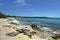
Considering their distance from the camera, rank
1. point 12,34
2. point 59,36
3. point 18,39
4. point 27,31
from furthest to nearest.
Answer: point 27,31 < point 59,36 < point 12,34 < point 18,39

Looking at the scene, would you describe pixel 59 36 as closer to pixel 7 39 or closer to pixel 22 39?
pixel 22 39

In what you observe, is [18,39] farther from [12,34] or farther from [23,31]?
[23,31]

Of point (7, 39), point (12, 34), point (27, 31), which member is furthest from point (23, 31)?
point (7, 39)

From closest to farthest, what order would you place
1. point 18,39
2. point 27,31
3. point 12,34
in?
point 18,39 < point 12,34 < point 27,31

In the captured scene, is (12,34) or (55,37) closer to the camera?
(12,34)

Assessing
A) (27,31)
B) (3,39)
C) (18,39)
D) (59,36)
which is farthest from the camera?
(27,31)

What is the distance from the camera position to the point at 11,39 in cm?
667

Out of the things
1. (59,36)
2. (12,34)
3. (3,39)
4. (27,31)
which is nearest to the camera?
(3,39)

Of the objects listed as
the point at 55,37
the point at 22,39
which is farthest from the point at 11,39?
the point at 55,37

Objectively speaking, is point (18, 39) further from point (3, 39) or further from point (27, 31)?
point (27, 31)

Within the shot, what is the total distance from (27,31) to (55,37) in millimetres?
2262

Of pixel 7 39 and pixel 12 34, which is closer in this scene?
pixel 7 39

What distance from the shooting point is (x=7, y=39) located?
6.59 metres

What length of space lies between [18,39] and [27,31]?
2.11m
